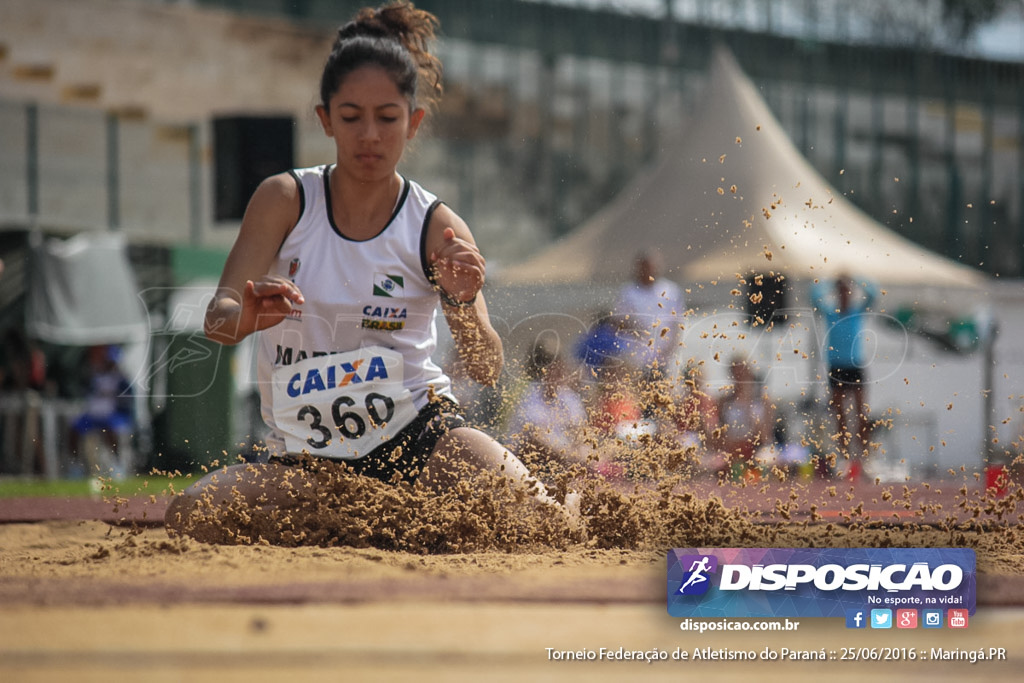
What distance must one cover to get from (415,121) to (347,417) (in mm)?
783

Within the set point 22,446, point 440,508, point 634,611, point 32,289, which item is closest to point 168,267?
point 32,289

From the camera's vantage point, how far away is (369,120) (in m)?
2.60

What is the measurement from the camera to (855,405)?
4402 mm

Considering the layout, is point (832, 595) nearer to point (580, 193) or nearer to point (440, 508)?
point (440, 508)

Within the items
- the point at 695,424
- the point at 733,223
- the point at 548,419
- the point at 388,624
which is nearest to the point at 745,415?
the point at 733,223

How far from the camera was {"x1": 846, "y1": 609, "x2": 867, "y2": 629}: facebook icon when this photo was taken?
5.71ft

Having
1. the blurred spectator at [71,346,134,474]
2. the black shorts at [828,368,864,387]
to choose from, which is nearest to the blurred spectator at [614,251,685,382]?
the black shorts at [828,368,864,387]

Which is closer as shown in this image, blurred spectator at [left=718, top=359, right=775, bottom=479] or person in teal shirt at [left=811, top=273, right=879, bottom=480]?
blurred spectator at [left=718, top=359, right=775, bottom=479]

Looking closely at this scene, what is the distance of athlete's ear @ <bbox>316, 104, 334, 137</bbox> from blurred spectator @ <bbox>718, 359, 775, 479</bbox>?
1.53m

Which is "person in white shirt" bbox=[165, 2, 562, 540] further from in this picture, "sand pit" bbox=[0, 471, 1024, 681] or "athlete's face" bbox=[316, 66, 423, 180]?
"sand pit" bbox=[0, 471, 1024, 681]

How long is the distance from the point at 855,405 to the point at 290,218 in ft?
8.84

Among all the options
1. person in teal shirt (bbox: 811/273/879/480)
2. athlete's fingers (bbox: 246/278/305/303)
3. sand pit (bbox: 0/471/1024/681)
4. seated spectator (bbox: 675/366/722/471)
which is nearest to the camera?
sand pit (bbox: 0/471/1024/681)

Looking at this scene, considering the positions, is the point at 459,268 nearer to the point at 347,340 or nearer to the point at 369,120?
the point at 347,340

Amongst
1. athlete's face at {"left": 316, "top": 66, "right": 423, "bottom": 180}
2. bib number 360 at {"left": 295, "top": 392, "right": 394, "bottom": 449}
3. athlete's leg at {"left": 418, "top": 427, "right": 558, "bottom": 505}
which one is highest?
athlete's face at {"left": 316, "top": 66, "right": 423, "bottom": 180}
